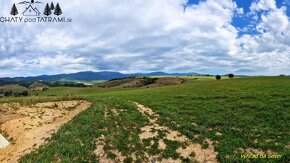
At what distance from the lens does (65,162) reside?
25781 mm

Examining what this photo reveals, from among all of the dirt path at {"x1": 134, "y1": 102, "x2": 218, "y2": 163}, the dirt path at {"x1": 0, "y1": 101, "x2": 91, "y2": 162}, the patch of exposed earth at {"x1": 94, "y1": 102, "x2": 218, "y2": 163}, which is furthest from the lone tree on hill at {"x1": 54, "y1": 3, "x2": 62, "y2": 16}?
the patch of exposed earth at {"x1": 94, "y1": 102, "x2": 218, "y2": 163}

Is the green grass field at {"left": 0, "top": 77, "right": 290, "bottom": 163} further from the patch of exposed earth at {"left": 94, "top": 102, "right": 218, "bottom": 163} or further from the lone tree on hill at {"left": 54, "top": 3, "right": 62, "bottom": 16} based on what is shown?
the lone tree on hill at {"left": 54, "top": 3, "right": 62, "bottom": 16}

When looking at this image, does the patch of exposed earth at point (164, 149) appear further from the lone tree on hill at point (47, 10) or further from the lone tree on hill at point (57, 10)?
the lone tree on hill at point (57, 10)

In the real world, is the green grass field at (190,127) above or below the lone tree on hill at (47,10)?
below

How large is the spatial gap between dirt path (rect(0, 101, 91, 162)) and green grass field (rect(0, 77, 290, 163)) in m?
1.59

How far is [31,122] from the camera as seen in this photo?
36.0 m

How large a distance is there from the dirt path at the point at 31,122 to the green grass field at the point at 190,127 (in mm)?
1587

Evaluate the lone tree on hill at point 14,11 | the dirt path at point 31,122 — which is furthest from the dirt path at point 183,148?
the lone tree on hill at point 14,11

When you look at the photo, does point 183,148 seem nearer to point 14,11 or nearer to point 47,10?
point 47,10

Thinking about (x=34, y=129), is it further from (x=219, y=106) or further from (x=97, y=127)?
(x=219, y=106)

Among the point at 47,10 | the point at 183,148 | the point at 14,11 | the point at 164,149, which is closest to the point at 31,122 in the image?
the point at 164,149

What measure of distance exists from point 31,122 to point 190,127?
18.1 meters

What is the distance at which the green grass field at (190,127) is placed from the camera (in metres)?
27.2

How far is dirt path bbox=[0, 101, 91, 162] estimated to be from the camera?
29.7 metres
